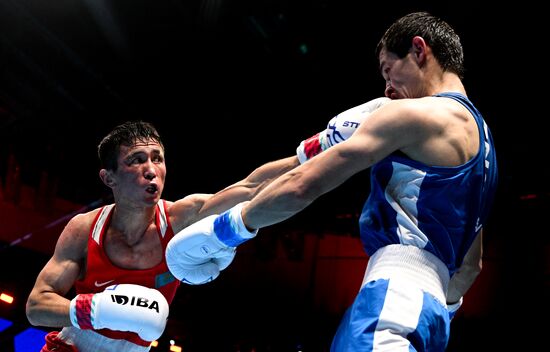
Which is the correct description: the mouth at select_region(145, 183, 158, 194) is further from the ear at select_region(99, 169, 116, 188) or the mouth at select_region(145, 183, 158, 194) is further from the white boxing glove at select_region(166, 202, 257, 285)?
the white boxing glove at select_region(166, 202, 257, 285)

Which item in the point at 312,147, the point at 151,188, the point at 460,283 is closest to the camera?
the point at 460,283

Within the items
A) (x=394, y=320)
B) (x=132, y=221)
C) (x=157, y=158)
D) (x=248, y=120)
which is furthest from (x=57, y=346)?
(x=248, y=120)

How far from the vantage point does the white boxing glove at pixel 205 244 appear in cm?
192

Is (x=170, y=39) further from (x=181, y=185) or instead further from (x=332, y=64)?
(x=181, y=185)

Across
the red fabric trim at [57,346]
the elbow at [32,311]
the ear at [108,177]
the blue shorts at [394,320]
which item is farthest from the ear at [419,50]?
the elbow at [32,311]

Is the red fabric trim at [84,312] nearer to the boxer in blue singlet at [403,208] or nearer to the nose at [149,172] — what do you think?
the nose at [149,172]

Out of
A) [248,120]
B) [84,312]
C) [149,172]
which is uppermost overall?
[248,120]

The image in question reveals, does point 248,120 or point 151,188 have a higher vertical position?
point 248,120

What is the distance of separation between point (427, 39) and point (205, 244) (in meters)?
1.14

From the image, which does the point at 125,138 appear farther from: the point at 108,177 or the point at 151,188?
the point at 151,188

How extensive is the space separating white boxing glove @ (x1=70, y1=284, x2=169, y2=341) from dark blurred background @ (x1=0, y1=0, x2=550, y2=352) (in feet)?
11.5

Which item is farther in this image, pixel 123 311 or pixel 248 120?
pixel 248 120

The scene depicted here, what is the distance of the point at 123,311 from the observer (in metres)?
2.76

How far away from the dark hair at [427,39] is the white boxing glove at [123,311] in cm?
169
